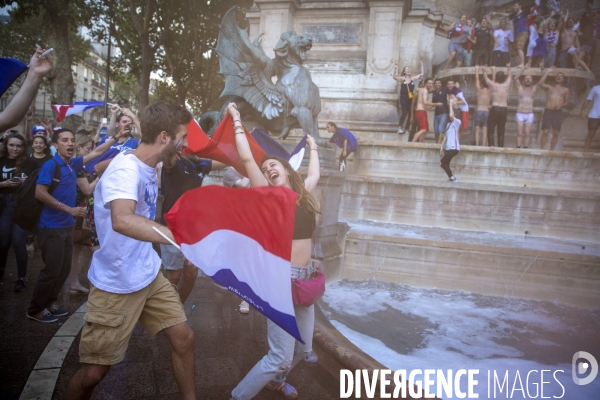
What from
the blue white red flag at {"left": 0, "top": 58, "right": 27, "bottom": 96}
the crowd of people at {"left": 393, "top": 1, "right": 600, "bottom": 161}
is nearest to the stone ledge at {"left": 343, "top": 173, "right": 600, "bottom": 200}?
the crowd of people at {"left": 393, "top": 1, "right": 600, "bottom": 161}

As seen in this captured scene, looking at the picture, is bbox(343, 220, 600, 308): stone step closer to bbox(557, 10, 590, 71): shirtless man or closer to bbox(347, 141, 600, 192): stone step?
bbox(347, 141, 600, 192): stone step

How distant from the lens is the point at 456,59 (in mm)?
15273

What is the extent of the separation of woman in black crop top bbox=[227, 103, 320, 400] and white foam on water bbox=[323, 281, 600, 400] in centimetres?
136

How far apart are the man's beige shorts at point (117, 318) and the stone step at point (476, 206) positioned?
7095mm

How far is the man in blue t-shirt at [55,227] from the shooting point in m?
4.38

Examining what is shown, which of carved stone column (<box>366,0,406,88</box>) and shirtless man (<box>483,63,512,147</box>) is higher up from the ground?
carved stone column (<box>366,0,406,88</box>)

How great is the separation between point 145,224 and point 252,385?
1.37 m

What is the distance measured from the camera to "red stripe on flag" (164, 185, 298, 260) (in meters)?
2.32

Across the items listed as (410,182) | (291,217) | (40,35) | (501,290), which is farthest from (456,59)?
(40,35)

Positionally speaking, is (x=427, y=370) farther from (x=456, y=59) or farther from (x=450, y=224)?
(x=456, y=59)

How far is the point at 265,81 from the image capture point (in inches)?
305

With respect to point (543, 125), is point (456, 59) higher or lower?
higher

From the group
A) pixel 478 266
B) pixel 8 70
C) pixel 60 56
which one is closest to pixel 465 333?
pixel 478 266

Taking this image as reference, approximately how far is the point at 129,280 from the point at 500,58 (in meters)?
14.9
